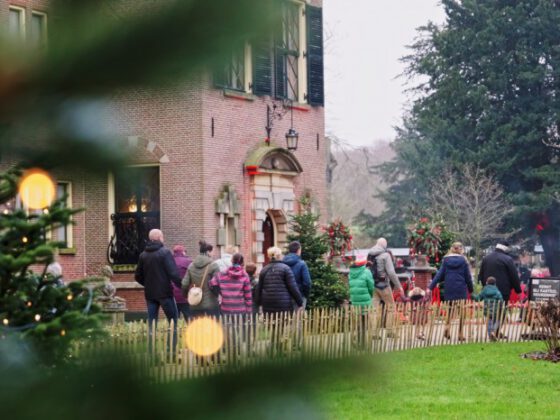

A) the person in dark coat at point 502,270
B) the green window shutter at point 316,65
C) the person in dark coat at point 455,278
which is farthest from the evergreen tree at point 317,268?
the green window shutter at point 316,65

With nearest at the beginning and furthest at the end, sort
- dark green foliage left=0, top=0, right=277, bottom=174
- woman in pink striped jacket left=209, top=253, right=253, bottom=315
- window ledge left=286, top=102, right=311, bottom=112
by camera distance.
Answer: dark green foliage left=0, top=0, right=277, bottom=174, woman in pink striped jacket left=209, top=253, right=253, bottom=315, window ledge left=286, top=102, right=311, bottom=112

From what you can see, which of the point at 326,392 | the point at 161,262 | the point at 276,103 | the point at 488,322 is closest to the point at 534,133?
the point at 276,103

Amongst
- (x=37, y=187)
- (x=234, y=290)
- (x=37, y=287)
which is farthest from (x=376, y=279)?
(x=37, y=187)

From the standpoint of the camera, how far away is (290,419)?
3.63 ft

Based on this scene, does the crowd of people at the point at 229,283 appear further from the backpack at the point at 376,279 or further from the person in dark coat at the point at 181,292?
the backpack at the point at 376,279

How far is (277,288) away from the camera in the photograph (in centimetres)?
1428

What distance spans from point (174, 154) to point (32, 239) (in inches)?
766

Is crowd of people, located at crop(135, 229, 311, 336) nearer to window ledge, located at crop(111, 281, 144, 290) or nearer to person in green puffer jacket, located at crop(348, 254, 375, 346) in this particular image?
person in green puffer jacket, located at crop(348, 254, 375, 346)

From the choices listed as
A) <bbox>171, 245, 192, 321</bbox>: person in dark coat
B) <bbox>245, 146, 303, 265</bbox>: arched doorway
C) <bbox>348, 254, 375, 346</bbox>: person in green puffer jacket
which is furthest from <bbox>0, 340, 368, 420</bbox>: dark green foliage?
<bbox>245, 146, 303, 265</bbox>: arched doorway

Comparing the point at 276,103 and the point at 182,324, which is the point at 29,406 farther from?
the point at 276,103

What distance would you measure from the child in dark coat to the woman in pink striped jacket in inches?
209

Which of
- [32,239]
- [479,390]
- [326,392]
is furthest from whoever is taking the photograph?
[479,390]

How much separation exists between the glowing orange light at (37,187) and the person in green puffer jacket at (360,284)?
15.0 metres

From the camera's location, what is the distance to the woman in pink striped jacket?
1409 cm
